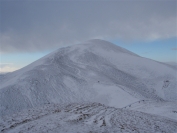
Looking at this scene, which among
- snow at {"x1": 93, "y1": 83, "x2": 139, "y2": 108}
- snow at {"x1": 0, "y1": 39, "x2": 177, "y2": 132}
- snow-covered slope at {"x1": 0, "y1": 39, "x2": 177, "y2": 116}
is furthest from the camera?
snow-covered slope at {"x1": 0, "y1": 39, "x2": 177, "y2": 116}

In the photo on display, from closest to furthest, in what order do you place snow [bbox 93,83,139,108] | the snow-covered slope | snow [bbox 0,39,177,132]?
snow [bbox 0,39,177,132] → snow [bbox 93,83,139,108] → the snow-covered slope

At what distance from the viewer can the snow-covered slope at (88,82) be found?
76.9ft

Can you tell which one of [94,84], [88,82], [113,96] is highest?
[88,82]

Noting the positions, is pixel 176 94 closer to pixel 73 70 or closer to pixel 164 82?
pixel 164 82

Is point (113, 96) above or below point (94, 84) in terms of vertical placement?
below

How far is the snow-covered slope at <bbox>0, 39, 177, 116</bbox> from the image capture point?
923 inches

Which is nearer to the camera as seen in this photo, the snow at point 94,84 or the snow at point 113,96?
the snow at point 94,84

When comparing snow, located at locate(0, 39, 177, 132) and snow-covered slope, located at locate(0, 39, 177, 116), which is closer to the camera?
snow, located at locate(0, 39, 177, 132)

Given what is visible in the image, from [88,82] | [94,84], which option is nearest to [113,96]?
[94,84]

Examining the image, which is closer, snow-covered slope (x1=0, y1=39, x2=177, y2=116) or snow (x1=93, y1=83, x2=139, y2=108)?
snow (x1=93, y1=83, x2=139, y2=108)

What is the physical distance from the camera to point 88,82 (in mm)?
30359

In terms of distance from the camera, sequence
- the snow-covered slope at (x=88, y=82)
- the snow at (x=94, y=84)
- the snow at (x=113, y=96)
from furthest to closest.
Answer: the snow-covered slope at (x=88, y=82) → the snow at (x=113, y=96) → the snow at (x=94, y=84)

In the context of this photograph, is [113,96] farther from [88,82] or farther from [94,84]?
[88,82]

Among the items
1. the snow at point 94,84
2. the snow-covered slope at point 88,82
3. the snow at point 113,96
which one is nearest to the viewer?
the snow at point 94,84
